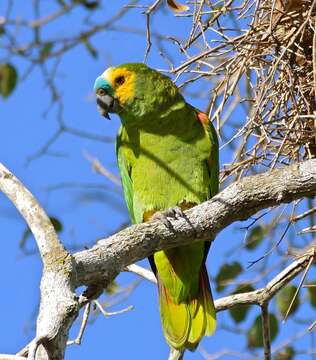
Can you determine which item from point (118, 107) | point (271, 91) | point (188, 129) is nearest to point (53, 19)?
point (118, 107)

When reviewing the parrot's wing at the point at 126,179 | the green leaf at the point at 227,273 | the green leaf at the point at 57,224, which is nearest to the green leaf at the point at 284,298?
the green leaf at the point at 227,273

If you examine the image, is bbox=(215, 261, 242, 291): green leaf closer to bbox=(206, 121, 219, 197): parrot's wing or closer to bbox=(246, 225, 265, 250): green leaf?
bbox=(246, 225, 265, 250): green leaf

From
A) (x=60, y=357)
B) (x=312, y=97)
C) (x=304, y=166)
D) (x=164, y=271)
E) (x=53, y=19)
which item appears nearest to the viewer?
(x=60, y=357)

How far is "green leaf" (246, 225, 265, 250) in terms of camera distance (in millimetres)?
3171

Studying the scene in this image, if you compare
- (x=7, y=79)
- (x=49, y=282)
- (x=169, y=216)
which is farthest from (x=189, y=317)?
(x=7, y=79)

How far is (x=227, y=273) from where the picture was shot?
3199 mm

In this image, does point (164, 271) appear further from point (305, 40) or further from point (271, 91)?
point (305, 40)

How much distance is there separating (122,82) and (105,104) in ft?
0.36

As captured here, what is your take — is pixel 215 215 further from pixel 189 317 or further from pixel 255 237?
pixel 255 237

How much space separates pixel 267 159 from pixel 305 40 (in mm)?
420

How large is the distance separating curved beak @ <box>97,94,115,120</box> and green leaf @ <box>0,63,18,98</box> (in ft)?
1.82

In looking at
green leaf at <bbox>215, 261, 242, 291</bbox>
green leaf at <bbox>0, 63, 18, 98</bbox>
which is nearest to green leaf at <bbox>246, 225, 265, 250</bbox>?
green leaf at <bbox>215, 261, 242, 291</bbox>

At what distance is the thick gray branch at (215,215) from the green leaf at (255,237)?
932mm

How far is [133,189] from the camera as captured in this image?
9.56ft
